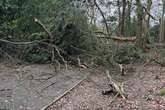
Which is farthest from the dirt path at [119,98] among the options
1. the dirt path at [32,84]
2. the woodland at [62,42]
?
the woodland at [62,42]

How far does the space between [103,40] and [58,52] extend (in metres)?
1.91

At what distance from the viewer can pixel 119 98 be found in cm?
735

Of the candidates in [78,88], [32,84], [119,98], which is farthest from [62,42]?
[119,98]

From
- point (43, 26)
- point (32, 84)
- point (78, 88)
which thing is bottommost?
point (78, 88)

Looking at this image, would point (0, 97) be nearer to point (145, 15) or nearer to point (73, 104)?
point (73, 104)

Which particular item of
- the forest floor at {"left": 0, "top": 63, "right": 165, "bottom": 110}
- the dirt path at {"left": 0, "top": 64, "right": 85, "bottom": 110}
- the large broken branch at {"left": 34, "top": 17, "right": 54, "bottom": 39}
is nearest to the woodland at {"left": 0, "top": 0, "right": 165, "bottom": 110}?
the large broken branch at {"left": 34, "top": 17, "right": 54, "bottom": 39}

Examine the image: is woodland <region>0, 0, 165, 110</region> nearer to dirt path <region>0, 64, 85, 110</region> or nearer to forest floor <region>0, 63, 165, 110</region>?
forest floor <region>0, 63, 165, 110</region>

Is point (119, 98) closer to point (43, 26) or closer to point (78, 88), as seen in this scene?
point (78, 88)

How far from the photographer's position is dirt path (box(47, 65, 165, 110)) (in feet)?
22.0

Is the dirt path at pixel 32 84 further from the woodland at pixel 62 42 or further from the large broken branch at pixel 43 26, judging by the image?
the large broken branch at pixel 43 26

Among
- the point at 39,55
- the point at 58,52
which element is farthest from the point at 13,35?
the point at 58,52

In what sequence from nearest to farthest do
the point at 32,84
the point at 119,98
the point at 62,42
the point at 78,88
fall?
the point at 119,98 → the point at 78,88 → the point at 32,84 → the point at 62,42

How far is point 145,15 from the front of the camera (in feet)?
47.1

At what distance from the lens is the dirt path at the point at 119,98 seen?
6.70m
